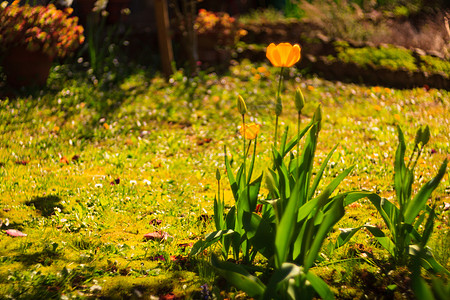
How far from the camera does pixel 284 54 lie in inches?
91.9

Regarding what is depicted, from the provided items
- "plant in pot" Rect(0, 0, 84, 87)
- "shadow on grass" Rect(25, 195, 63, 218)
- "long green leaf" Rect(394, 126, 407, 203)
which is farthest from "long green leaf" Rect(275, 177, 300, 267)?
"plant in pot" Rect(0, 0, 84, 87)

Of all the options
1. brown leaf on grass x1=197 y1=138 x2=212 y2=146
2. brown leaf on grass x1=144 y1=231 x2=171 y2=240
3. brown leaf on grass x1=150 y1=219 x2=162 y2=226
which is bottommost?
brown leaf on grass x1=197 y1=138 x2=212 y2=146

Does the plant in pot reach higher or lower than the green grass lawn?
higher

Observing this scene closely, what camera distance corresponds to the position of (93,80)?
668cm

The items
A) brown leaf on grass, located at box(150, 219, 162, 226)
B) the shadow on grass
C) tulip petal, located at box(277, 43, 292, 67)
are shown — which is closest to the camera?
tulip petal, located at box(277, 43, 292, 67)

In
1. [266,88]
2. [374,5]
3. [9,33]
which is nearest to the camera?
[9,33]

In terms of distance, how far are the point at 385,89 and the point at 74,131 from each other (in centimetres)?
431

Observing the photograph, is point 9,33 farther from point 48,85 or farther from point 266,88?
point 266,88

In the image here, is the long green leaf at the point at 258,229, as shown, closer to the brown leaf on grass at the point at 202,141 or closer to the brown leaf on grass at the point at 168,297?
the brown leaf on grass at the point at 168,297

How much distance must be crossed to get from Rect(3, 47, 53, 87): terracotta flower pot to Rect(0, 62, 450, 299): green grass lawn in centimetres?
25

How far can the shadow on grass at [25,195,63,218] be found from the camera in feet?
11.1

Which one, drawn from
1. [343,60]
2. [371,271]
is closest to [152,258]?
[371,271]

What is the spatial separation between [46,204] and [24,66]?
129 inches

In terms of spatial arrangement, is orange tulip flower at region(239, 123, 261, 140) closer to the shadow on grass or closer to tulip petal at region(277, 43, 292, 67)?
tulip petal at region(277, 43, 292, 67)
